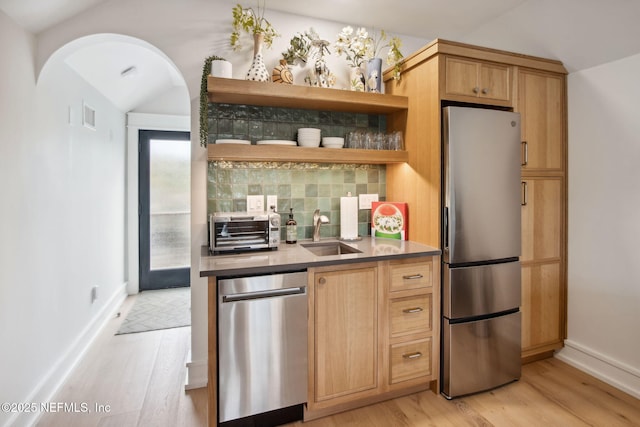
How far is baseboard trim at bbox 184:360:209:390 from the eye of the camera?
226 cm

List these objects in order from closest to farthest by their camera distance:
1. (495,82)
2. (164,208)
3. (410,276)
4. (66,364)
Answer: (410,276)
(495,82)
(66,364)
(164,208)

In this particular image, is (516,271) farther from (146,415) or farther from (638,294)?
(146,415)

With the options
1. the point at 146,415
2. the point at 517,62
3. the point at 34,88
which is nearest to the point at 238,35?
the point at 34,88

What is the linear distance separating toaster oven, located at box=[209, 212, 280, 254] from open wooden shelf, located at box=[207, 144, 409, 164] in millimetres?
367

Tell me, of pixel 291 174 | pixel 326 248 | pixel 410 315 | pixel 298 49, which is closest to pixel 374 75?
pixel 298 49

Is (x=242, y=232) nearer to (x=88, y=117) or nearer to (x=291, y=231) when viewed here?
(x=291, y=231)

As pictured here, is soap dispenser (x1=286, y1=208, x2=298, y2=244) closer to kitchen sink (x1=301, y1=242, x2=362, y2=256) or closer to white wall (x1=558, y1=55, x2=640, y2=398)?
kitchen sink (x1=301, y1=242, x2=362, y2=256)

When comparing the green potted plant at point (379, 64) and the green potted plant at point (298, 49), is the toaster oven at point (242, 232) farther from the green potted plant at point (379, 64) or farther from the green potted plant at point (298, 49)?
the green potted plant at point (379, 64)

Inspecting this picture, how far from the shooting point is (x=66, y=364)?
2.38 metres

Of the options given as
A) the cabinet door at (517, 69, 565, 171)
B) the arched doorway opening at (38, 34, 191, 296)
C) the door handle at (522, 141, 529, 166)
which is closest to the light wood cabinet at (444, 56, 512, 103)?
the cabinet door at (517, 69, 565, 171)

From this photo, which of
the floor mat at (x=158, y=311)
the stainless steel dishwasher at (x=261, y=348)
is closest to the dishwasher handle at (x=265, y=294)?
the stainless steel dishwasher at (x=261, y=348)

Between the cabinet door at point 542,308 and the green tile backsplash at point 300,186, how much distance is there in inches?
48.9

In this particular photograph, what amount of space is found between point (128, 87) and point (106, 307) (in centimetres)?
227

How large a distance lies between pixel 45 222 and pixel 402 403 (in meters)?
2.54
